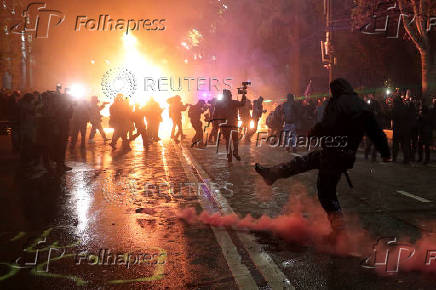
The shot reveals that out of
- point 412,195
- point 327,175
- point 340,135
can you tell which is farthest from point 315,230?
point 412,195

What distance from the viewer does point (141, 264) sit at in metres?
4.71

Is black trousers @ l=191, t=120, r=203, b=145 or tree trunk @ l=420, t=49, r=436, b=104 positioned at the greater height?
tree trunk @ l=420, t=49, r=436, b=104

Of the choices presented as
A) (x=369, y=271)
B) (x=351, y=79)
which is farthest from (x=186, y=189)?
(x=351, y=79)

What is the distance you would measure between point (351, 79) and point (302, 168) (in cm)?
3118

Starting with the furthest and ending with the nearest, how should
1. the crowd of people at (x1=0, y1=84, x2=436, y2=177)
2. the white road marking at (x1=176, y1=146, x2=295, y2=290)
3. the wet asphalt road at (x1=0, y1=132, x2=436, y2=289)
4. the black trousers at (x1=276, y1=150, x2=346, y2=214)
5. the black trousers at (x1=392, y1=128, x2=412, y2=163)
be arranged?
the black trousers at (x1=392, y1=128, x2=412, y2=163)
the crowd of people at (x1=0, y1=84, x2=436, y2=177)
the black trousers at (x1=276, y1=150, x2=346, y2=214)
the wet asphalt road at (x1=0, y1=132, x2=436, y2=289)
the white road marking at (x1=176, y1=146, x2=295, y2=290)

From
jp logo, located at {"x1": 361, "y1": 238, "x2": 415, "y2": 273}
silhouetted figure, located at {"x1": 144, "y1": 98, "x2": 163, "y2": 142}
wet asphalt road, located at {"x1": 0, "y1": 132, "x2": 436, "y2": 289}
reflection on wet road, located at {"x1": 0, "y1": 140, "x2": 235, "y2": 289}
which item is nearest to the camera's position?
wet asphalt road, located at {"x1": 0, "y1": 132, "x2": 436, "y2": 289}

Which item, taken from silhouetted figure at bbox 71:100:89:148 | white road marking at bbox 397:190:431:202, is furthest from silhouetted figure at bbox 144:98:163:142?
white road marking at bbox 397:190:431:202

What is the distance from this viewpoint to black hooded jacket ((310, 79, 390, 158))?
5109mm

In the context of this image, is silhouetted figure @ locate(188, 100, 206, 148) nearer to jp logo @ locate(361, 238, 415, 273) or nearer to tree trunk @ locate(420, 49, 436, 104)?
tree trunk @ locate(420, 49, 436, 104)

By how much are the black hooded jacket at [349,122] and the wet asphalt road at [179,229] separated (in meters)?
1.09

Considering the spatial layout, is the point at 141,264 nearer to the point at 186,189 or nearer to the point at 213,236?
the point at 213,236

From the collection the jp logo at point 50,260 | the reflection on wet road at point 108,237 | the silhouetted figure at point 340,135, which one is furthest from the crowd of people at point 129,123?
the silhouetted figure at point 340,135

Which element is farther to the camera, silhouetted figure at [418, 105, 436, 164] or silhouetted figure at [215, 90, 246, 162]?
silhouetted figure at [215, 90, 246, 162]

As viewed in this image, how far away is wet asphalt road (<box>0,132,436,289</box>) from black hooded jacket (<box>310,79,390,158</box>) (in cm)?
109
